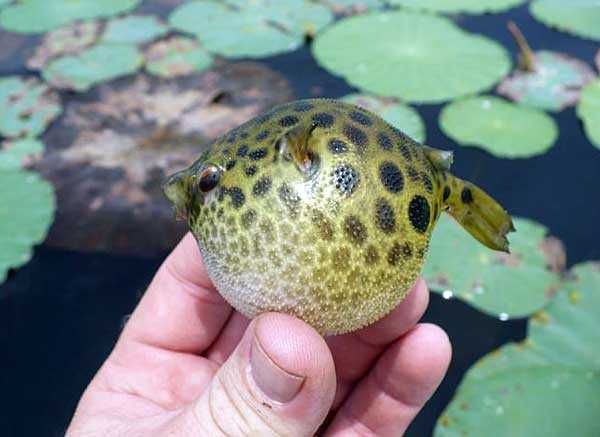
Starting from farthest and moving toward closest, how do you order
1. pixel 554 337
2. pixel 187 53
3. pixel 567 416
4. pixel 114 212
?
pixel 187 53 < pixel 114 212 < pixel 554 337 < pixel 567 416

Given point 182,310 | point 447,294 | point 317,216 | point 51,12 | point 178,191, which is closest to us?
point 317,216

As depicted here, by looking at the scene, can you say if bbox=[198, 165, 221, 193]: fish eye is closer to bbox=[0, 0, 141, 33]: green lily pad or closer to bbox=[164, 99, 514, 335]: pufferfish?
bbox=[164, 99, 514, 335]: pufferfish

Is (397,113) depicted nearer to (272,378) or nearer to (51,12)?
(272,378)

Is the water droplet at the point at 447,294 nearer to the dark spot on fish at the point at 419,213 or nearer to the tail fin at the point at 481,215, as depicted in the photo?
the tail fin at the point at 481,215

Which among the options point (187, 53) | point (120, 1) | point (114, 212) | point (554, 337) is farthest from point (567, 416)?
point (120, 1)

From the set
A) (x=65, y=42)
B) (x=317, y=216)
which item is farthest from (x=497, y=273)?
(x=65, y=42)

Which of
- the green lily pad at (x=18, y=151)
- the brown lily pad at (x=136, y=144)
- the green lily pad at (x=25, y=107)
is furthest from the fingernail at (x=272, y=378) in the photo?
the green lily pad at (x=25, y=107)

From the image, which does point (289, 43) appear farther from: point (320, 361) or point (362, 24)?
point (320, 361)
